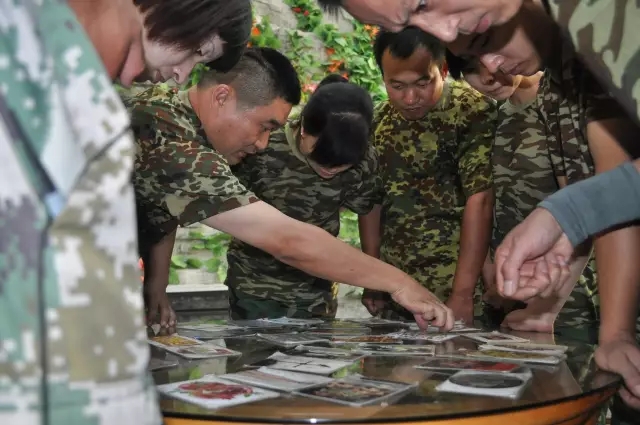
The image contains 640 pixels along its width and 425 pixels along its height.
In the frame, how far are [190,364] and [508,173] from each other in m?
1.51

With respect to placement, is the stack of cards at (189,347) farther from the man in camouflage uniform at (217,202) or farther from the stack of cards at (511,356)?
the stack of cards at (511,356)

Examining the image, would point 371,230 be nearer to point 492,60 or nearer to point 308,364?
point 492,60

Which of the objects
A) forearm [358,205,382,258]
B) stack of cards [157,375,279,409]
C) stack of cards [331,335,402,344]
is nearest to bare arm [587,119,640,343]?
stack of cards [331,335,402,344]

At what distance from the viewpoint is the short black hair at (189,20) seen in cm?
139

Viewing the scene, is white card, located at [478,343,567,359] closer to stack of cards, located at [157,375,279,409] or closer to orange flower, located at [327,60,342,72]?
stack of cards, located at [157,375,279,409]

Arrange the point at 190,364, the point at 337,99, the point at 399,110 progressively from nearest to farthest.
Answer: the point at 190,364 < the point at 337,99 < the point at 399,110

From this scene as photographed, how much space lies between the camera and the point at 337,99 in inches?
112

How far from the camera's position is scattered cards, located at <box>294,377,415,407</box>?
1102 millimetres

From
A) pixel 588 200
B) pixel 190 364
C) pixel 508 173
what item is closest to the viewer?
Result: pixel 588 200

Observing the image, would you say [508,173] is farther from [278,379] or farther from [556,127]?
[278,379]

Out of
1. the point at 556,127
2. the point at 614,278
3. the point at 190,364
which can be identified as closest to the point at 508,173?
the point at 556,127

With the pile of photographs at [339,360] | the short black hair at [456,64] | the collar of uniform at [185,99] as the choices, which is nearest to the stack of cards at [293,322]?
the pile of photographs at [339,360]

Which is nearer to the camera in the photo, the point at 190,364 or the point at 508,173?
the point at 190,364

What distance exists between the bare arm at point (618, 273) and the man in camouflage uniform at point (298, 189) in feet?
4.41
